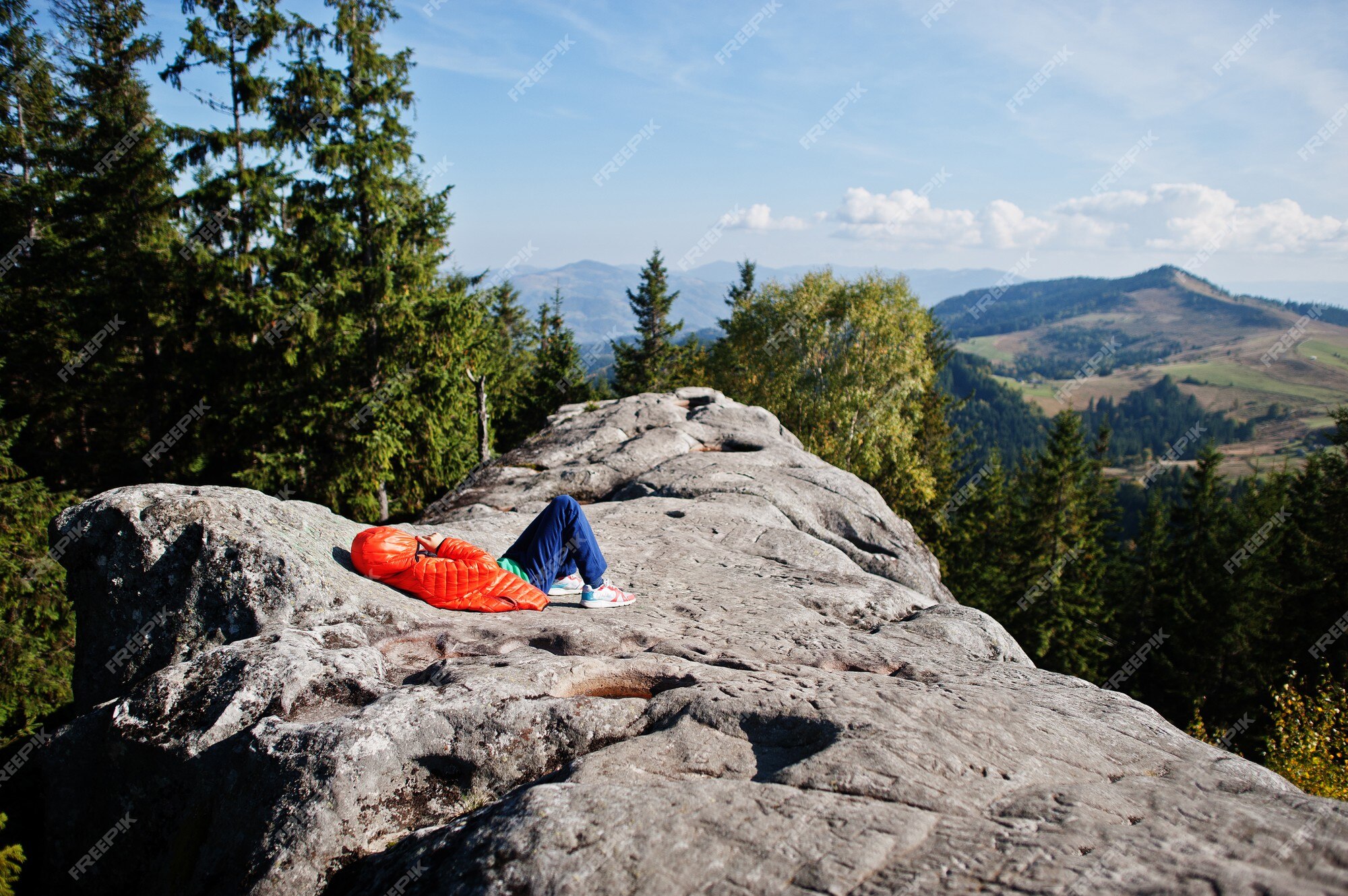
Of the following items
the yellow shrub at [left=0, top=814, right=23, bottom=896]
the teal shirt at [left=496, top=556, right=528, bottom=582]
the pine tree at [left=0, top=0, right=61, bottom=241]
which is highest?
the pine tree at [left=0, top=0, right=61, bottom=241]

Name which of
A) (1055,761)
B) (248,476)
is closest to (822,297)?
(248,476)

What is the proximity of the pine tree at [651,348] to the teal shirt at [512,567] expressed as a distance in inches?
1608

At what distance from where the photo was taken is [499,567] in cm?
912

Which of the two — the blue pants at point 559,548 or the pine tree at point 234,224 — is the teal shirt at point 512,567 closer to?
the blue pants at point 559,548

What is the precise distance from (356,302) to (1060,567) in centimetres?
3890

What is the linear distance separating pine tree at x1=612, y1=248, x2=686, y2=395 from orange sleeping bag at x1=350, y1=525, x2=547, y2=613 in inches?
1630

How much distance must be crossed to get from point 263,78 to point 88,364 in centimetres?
1210

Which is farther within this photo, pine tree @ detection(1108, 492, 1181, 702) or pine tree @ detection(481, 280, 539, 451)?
pine tree @ detection(481, 280, 539, 451)

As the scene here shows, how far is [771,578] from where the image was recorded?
11.0m

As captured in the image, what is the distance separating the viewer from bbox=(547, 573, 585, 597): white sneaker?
32.0 ft

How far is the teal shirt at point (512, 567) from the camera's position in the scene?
30.5 ft

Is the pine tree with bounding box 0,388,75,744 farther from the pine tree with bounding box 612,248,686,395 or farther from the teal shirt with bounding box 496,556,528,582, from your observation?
the pine tree with bounding box 612,248,686,395

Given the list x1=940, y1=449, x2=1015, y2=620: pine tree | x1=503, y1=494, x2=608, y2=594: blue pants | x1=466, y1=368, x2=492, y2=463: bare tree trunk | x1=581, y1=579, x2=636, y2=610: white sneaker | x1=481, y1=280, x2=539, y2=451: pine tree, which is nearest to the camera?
x1=581, y1=579, x2=636, y2=610: white sneaker

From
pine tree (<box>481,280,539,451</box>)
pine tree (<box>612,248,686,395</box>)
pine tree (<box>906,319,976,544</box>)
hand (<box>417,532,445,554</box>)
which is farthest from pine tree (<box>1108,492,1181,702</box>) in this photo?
hand (<box>417,532,445,554</box>)
